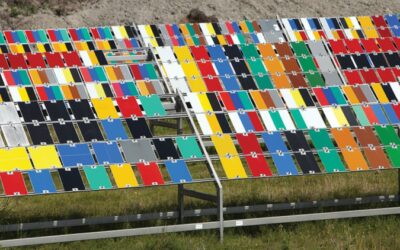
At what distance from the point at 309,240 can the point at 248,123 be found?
1.93m

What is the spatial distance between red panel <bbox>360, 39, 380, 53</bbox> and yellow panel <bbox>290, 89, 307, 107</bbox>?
375 inches

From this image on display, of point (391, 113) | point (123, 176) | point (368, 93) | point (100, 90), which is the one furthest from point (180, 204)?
point (100, 90)

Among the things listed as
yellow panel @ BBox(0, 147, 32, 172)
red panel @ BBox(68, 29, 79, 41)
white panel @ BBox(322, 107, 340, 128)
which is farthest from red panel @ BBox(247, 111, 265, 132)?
red panel @ BBox(68, 29, 79, 41)

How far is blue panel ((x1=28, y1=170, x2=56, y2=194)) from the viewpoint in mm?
11375

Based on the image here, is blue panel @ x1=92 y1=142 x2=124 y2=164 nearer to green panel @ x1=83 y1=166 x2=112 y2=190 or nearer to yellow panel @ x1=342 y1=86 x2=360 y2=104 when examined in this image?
green panel @ x1=83 y1=166 x2=112 y2=190

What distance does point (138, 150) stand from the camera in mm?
12227

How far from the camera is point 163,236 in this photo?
11922 millimetres

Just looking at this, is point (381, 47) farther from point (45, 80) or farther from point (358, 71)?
point (45, 80)

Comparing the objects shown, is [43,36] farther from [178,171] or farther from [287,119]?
[178,171]

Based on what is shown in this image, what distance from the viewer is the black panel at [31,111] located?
12.6 m

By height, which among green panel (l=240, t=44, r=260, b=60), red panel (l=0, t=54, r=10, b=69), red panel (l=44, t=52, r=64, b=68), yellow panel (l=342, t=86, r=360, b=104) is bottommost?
yellow panel (l=342, t=86, r=360, b=104)

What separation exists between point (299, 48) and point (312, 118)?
787 centimetres

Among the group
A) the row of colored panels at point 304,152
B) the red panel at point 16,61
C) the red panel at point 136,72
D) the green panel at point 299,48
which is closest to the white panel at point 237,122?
the row of colored panels at point 304,152

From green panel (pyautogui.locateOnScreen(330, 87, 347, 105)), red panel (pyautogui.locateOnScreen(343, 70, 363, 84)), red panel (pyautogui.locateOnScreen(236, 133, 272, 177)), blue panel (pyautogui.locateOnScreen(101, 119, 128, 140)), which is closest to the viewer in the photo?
blue panel (pyautogui.locateOnScreen(101, 119, 128, 140))
